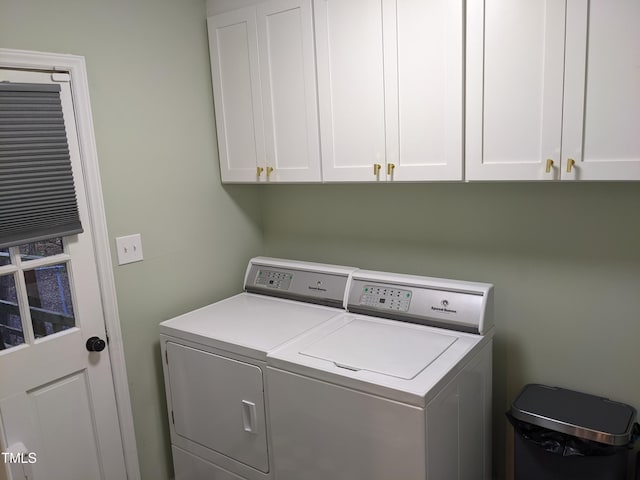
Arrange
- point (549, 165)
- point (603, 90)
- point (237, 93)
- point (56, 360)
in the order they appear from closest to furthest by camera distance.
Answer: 1. point (603, 90)
2. point (549, 165)
3. point (56, 360)
4. point (237, 93)

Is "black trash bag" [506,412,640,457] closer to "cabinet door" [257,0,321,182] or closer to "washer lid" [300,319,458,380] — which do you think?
"washer lid" [300,319,458,380]

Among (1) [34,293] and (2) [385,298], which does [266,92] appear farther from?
(1) [34,293]

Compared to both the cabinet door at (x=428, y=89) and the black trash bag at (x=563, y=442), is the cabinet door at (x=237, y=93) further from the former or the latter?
the black trash bag at (x=563, y=442)

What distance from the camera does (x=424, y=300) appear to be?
6.70ft

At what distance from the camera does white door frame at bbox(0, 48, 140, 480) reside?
1837 millimetres

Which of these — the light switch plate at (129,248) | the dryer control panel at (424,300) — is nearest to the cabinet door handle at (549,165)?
the dryer control panel at (424,300)

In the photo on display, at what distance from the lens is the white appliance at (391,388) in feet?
5.15

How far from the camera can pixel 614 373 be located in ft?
6.36

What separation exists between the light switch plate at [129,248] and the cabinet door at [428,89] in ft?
3.90

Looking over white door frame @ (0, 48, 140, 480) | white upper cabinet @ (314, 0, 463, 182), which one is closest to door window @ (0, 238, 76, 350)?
white door frame @ (0, 48, 140, 480)

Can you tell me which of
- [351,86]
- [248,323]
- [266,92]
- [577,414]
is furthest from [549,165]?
[248,323]

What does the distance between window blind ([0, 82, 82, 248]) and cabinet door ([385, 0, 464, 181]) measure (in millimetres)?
1255

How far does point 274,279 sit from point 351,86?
40.3 inches

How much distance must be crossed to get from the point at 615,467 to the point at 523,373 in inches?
19.1
